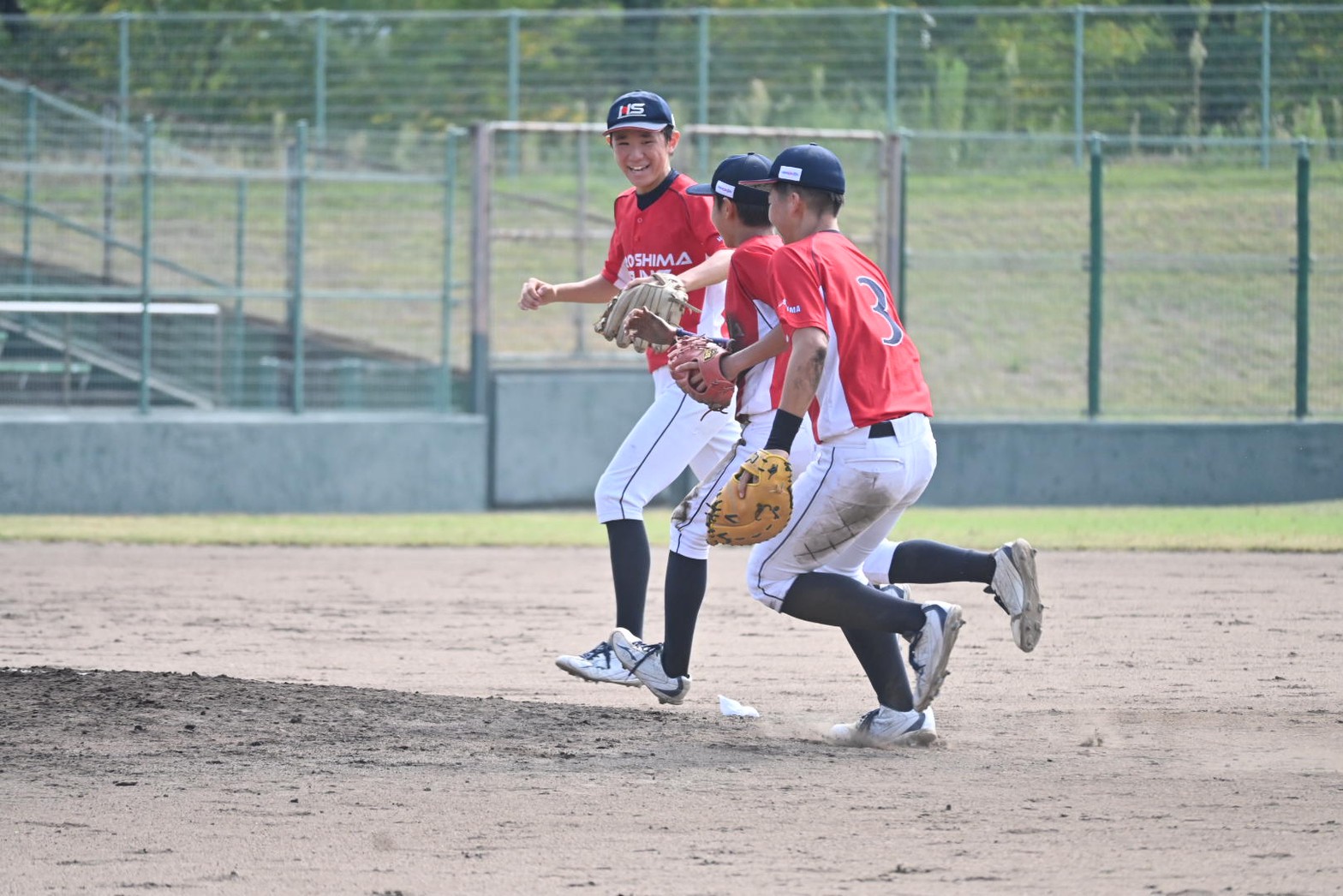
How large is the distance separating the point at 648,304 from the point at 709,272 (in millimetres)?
395

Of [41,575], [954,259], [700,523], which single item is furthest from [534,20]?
[700,523]

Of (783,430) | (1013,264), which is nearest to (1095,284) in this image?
(1013,264)

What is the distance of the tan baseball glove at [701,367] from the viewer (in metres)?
5.36

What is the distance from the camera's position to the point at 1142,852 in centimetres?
407

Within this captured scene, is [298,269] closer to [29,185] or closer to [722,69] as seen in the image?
[29,185]

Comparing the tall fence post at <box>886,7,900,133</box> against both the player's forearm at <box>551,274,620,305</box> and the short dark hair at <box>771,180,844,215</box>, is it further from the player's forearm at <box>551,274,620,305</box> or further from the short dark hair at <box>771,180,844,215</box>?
the short dark hair at <box>771,180,844,215</box>

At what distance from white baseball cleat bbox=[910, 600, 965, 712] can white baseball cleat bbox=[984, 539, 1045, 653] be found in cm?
19

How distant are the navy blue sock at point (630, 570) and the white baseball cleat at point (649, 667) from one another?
0.28m

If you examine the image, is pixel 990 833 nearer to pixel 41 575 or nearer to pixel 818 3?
pixel 41 575

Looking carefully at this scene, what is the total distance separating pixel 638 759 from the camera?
16.9 ft

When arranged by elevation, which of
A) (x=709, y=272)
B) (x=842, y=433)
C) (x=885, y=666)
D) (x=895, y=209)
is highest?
(x=895, y=209)

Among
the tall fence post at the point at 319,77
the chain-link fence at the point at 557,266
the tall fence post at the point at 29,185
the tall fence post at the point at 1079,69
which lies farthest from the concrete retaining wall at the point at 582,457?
the tall fence post at the point at 319,77

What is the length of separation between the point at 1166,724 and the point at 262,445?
32.7 feet

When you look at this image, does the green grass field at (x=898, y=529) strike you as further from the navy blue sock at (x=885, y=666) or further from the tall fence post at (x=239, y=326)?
the navy blue sock at (x=885, y=666)
